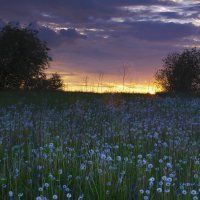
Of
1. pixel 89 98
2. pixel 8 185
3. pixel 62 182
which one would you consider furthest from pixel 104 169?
pixel 89 98

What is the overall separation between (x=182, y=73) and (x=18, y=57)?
21615 millimetres

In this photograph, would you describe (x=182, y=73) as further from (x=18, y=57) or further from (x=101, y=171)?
(x=101, y=171)

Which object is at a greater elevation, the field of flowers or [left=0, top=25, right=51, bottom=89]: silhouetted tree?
[left=0, top=25, right=51, bottom=89]: silhouetted tree

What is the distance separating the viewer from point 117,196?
5.87m

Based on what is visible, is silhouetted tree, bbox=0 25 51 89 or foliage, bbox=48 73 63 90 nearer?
silhouetted tree, bbox=0 25 51 89

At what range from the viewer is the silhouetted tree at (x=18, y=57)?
54688mm

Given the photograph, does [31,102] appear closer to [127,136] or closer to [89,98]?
[89,98]

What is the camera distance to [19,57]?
55.2m

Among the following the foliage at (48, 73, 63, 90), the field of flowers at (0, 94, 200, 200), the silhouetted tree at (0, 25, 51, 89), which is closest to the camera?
the field of flowers at (0, 94, 200, 200)

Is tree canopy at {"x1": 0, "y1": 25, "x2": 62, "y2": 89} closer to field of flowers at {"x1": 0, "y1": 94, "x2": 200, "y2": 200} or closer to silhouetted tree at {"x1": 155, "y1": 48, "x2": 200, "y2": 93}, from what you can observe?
silhouetted tree at {"x1": 155, "y1": 48, "x2": 200, "y2": 93}

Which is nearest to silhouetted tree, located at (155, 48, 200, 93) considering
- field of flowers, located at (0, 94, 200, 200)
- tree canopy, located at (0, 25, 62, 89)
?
tree canopy, located at (0, 25, 62, 89)

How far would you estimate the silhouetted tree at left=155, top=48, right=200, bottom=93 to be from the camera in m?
55.9

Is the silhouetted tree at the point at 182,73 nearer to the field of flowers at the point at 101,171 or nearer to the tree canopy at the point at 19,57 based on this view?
the tree canopy at the point at 19,57

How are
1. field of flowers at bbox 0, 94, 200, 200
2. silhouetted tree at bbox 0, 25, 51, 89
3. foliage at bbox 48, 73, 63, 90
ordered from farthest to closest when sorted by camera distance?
1. foliage at bbox 48, 73, 63, 90
2. silhouetted tree at bbox 0, 25, 51, 89
3. field of flowers at bbox 0, 94, 200, 200
